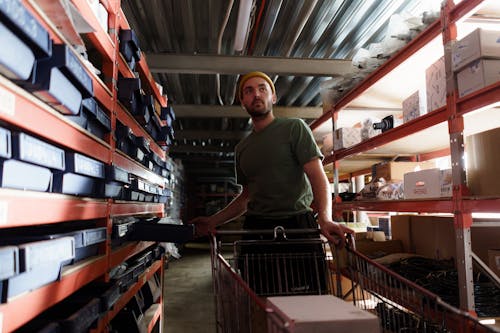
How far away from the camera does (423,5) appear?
10.1 ft

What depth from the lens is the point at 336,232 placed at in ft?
5.41

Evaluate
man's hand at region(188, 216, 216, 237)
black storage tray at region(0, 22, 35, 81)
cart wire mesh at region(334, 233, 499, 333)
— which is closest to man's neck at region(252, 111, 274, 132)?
man's hand at region(188, 216, 216, 237)

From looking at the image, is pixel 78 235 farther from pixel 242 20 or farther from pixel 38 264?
pixel 242 20

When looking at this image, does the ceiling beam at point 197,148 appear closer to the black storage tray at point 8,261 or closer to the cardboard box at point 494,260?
the cardboard box at point 494,260

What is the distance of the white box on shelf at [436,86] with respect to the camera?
216 cm

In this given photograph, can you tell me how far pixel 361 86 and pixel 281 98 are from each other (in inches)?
96.8

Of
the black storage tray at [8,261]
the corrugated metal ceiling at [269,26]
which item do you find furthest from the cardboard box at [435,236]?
the black storage tray at [8,261]

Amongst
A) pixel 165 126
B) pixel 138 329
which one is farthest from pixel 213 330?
pixel 165 126

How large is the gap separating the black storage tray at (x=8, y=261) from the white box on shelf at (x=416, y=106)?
98.2 inches

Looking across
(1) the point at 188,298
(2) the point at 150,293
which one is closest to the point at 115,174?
(2) the point at 150,293

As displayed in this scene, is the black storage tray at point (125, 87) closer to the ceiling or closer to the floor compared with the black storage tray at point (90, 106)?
closer to the ceiling

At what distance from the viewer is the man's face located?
6.88 ft

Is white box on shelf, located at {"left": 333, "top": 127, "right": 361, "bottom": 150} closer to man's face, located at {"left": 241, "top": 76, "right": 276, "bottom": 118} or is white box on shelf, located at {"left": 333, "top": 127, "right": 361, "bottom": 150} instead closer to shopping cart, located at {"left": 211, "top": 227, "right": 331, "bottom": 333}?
man's face, located at {"left": 241, "top": 76, "right": 276, "bottom": 118}

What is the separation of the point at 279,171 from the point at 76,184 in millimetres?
1067
